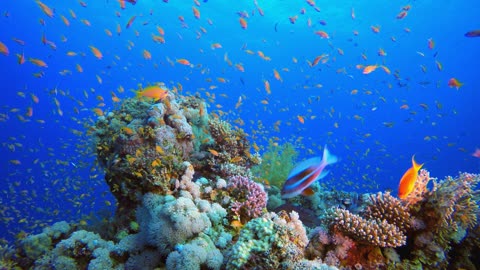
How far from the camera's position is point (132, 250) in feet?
12.9

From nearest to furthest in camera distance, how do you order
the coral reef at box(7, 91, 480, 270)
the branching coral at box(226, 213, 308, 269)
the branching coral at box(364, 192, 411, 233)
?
the branching coral at box(226, 213, 308, 269), the coral reef at box(7, 91, 480, 270), the branching coral at box(364, 192, 411, 233)

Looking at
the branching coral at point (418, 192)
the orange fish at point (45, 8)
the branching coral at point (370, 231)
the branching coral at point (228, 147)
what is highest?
the orange fish at point (45, 8)

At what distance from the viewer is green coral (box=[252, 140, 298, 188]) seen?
345 inches

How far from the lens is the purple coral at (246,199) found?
4344 mm

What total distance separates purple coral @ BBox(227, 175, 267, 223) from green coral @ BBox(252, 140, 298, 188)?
3.43 meters

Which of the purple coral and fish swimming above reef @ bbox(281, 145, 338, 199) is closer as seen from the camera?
fish swimming above reef @ bbox(281, 145, 338, 199)

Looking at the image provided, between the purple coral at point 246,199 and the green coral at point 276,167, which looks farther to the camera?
the green coral at point 276,167

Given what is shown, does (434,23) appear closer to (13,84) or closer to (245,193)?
(245,193)

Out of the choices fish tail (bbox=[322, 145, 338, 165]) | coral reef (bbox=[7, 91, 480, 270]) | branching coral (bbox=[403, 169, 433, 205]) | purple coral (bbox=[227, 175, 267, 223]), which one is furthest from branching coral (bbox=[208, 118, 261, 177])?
fish tail (bbox=[322, 145, 338, 165])

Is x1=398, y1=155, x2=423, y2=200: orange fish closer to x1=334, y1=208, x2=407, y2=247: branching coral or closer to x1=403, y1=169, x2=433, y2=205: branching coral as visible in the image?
x1=334, y1=208, x2=407, y2=247: branching coral

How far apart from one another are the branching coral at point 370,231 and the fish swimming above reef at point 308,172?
1909 millimetres

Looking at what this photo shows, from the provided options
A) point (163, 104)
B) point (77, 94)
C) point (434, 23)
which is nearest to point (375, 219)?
point (163, 104)

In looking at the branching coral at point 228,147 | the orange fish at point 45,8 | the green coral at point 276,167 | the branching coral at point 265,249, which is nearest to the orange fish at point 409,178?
the branching coral at point 265,249

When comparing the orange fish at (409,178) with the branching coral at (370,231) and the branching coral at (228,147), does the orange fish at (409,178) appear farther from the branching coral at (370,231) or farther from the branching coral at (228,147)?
the branching coral at (228,147)
